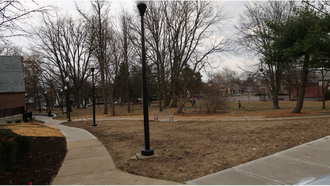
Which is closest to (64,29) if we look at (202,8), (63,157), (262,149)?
(202,8)

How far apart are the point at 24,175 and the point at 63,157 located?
1489 mm

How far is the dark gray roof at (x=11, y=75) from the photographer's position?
2356 cm

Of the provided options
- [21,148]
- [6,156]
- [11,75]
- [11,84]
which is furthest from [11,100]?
[6,156]

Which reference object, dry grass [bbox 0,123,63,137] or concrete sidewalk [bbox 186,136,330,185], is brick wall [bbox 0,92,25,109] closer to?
dry grass [bbox 0,123,63,137]

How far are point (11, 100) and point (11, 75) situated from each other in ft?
10.8

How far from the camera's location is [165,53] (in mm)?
30312

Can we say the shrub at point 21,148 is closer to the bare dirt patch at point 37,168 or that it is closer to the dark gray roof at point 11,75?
the bare dirt patch at point 37,168

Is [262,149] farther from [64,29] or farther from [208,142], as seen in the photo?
[64,29]

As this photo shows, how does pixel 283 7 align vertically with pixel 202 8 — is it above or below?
below

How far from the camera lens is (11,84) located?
2386 cm

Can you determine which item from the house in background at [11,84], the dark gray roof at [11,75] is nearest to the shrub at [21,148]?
the house in background at [11,84]

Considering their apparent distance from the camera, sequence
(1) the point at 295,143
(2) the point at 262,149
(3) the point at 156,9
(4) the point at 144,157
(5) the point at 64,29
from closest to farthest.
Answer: (4) the point at 144,157 → (2) the point at 262,149 → (1) the point at 295,143 → (3) the point at 156,9 → (5) the point at 64,29

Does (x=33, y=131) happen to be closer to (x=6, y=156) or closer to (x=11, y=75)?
(x=6, y=156)

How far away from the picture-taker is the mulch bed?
3910 millimetres
